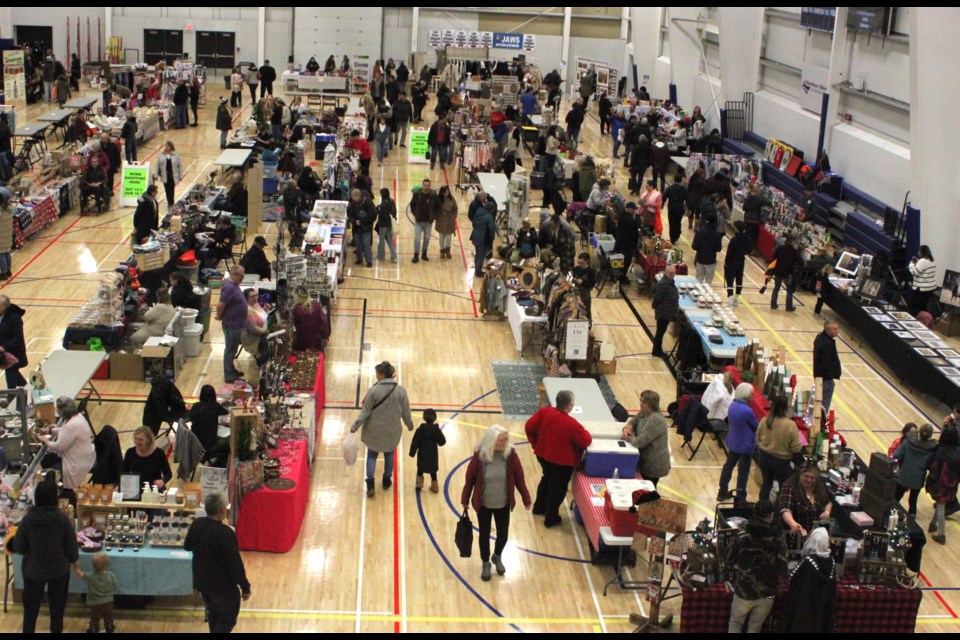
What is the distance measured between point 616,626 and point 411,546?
2.07 meters

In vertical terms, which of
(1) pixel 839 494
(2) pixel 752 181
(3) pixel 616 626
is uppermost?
(2) pixel 752 181

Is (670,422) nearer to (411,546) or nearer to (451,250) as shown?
(411,546)

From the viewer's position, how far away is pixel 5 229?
16016 millimetres

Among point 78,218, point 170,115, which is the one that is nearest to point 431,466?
point 78,218

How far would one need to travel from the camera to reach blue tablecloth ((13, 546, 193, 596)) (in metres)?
8.20

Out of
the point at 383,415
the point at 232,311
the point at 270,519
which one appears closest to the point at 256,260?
the point at 232,311

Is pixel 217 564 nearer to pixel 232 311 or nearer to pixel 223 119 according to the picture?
pixel 232 311

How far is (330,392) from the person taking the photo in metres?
A: 13.1

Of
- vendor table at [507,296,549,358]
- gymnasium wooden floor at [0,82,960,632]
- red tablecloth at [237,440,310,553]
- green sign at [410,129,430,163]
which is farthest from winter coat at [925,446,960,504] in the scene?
green sign at [410,129,430,163]

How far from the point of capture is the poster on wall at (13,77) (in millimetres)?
29750

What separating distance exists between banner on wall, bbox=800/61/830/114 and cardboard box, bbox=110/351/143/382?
51.1ft

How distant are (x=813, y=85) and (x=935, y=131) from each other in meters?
7.45

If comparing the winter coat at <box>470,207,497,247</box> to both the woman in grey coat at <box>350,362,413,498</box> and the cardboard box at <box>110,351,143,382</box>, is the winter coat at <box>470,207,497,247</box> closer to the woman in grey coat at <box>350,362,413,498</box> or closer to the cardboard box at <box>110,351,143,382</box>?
the cardboard box at <box>110,351,143,382</box>

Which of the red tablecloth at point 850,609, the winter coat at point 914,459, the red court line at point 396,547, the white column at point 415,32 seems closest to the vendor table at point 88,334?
the red court line at point 396,547
